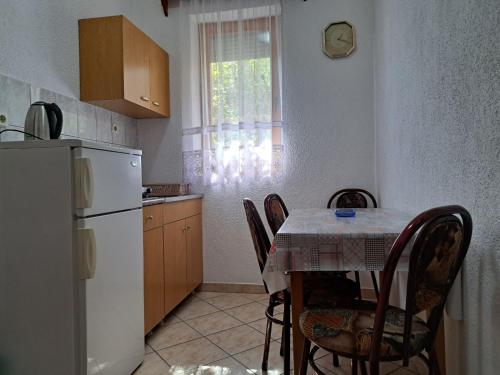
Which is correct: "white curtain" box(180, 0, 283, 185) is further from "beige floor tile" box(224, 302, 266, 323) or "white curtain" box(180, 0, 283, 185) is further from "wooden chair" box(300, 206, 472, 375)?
"wooden chair" box(300, 206, 472, 375)

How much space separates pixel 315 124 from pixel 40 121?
207cm

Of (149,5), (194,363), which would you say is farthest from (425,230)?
(149,5)

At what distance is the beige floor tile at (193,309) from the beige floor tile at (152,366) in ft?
1.86

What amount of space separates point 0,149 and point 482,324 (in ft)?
6.13

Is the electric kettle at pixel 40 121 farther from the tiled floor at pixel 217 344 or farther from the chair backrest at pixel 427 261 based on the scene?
the chair backrest at pixel 427 261

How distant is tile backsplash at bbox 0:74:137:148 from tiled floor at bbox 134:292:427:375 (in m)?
1.45

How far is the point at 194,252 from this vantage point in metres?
2.91

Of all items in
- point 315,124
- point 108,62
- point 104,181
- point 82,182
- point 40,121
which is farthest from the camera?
point 315,124

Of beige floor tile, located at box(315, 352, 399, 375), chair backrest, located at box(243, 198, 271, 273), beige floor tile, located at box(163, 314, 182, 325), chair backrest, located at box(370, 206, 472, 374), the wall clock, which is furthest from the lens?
the wall clock

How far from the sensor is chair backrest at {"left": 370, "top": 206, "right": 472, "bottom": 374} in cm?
84

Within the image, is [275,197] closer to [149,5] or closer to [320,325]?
[320,325]

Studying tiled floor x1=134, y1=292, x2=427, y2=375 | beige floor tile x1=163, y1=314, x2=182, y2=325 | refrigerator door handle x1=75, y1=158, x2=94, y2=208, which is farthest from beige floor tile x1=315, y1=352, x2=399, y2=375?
refrigerator door handle x1=75, y1=158, x2=94, y2=208

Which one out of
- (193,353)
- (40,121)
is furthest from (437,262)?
(40,121)

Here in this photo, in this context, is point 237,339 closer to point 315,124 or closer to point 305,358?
point 305,358
